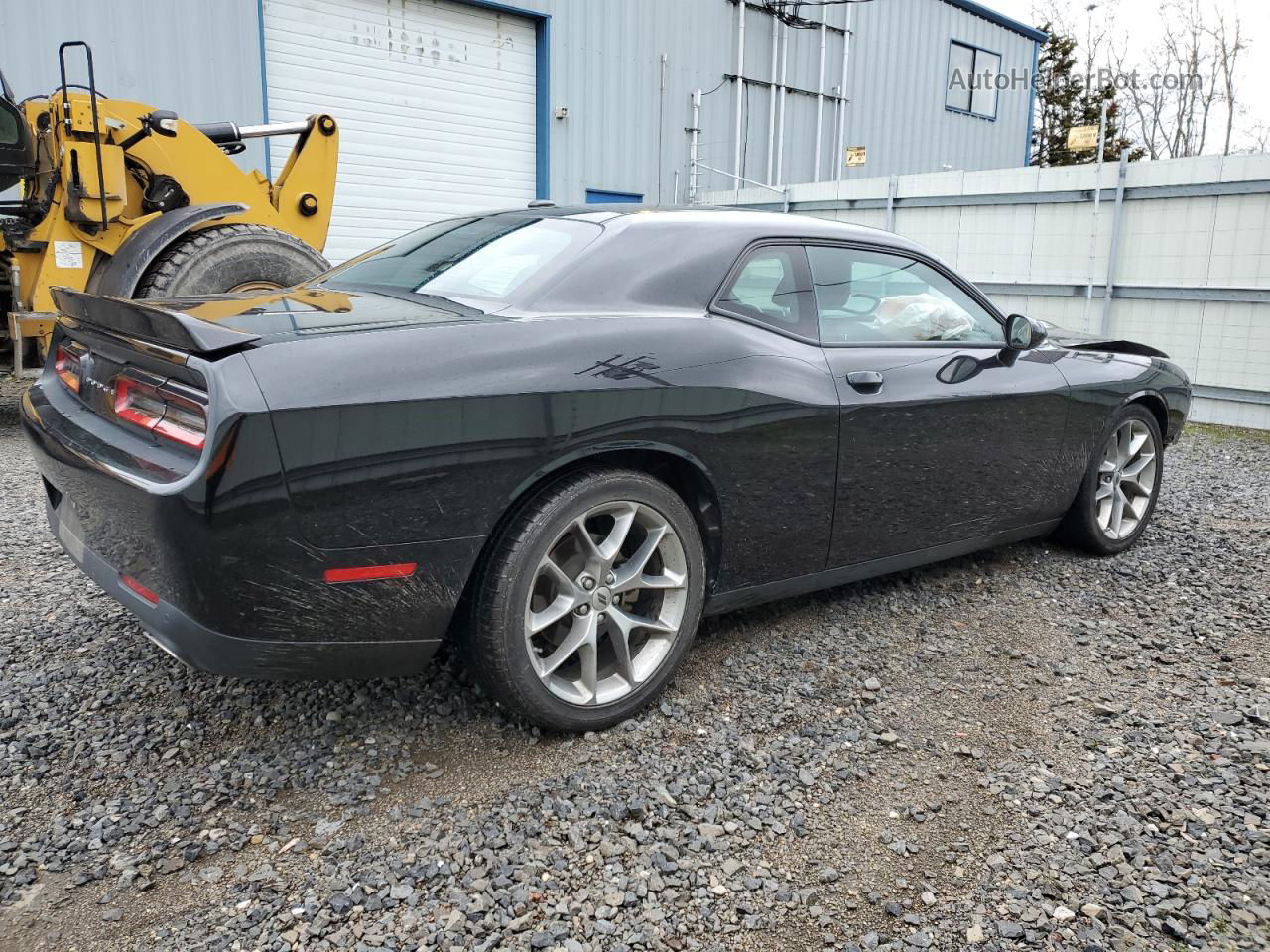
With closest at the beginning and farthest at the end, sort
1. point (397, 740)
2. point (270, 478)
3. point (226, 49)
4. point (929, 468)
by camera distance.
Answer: point (270, 478) < point (397, 740) < point (929, 468) < point (226, 49)

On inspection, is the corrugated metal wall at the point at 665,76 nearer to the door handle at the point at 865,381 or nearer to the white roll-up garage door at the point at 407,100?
the white roll-up garage door at the point at 407,100

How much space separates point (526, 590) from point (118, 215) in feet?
17.0

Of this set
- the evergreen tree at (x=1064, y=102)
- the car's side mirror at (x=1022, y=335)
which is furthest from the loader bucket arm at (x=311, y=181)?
the evergreen tree at (x=1064, y=102)

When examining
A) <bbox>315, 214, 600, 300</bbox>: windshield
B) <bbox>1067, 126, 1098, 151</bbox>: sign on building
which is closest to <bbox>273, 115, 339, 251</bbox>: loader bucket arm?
<bbox>315, 214, 600, 300</bbox>: windshield

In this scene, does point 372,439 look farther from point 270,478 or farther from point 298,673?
point 298,673

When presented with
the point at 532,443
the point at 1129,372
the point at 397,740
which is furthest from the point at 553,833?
the point at 1129,372

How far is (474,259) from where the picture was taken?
9.84 feet

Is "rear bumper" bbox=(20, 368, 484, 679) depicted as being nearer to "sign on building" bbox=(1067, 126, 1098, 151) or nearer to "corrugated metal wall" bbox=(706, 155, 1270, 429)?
"corrugated metal wall" bbox=(706, 155, 1270, 429)

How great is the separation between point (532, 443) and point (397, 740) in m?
0.94

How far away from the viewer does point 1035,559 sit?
14.4 feet

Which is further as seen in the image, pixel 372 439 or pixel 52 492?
pixel 52 492

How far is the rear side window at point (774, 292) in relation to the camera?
118 inches

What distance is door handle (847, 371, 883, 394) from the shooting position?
3.13 m

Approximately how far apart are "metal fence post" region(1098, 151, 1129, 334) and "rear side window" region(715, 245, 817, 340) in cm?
769
